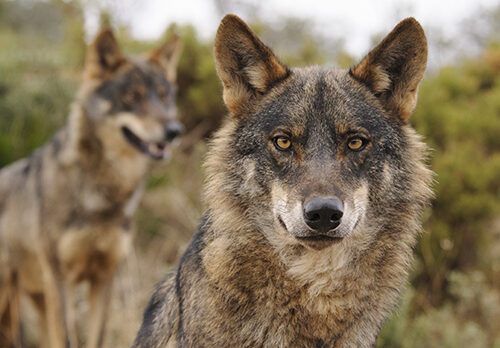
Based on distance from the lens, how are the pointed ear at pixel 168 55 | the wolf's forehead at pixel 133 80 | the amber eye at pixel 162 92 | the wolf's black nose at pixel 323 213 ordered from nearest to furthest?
the wolf's black nose at pixel 323 213 < the wolf's forehead at pixel 133 80 < the amber eye at pixel 162 92 < the pointed ear at pixel 168 55

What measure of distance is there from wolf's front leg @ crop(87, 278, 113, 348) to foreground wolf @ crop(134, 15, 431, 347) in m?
2.54

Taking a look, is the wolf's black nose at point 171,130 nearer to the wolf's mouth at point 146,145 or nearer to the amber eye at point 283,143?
the wolf's mouth at point 146,145

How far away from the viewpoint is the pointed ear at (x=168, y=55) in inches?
240

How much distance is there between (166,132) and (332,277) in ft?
11.1

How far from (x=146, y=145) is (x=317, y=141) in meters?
3.30

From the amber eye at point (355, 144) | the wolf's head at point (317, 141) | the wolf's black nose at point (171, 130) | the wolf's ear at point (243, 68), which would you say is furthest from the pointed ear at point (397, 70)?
the wolf's black nose at point (171, 130)

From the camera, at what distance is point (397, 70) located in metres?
2.95

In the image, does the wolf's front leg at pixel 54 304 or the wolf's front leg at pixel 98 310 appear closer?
the wolf's front leg at pixel 54 304

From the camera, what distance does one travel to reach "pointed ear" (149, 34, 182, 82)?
6.09 m

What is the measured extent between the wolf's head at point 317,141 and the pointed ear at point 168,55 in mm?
3341

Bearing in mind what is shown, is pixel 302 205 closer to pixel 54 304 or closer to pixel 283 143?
pixel 283 143

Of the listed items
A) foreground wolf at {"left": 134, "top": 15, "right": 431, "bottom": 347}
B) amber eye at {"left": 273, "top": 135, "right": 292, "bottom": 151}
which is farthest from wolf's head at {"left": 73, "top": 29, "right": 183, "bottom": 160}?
amber eye at {"left": 273, "top": 135, "right": 292, "bottom": 151}

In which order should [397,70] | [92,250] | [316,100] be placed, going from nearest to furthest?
[316,100], [397,70], [92,250]

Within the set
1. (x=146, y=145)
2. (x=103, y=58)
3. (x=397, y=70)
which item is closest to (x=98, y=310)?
(x=146, y=145)
